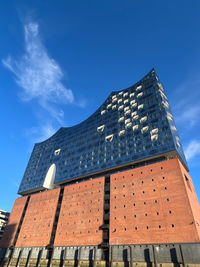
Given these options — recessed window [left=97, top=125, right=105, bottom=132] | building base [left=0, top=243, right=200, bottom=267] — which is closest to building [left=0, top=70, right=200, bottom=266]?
recessed window [left=97, top=125, right=105, bottom=132]

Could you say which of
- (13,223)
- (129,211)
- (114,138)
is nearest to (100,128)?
(114,138)

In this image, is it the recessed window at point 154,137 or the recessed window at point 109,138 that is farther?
the recessed window at point 109,138

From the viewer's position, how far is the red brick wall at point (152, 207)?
2930 cm

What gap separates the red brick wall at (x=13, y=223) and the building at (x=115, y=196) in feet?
1.11

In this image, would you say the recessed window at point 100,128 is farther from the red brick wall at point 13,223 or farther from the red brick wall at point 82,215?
the red brick wall at point 13,223

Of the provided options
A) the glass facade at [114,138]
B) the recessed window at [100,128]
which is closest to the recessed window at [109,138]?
the glass facade at [114,138]

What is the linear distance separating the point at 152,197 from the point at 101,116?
31855mm

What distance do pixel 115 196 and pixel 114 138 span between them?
1555 cm

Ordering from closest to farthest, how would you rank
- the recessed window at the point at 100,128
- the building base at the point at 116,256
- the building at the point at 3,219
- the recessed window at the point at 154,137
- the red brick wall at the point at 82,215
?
the building base at the point at 116,256 < the red brick wall at the point at 82,215 < the recessed window at the point at 154,137 < the recessed window at the point at 100,128 < the building at the point at 3,219

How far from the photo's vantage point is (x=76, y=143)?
61.3 metres

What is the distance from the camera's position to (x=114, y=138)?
49.7m

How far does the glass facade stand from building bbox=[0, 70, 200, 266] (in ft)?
0.85

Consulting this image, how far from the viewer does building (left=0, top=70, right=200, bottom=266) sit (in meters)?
30.5

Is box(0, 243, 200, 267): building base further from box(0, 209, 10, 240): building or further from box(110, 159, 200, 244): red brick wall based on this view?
box(0, 209, 10, 240): building
